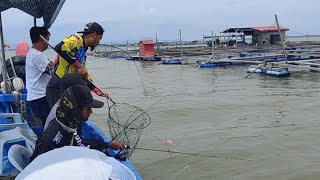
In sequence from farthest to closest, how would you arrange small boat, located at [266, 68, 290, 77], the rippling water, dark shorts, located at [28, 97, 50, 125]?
small boat, located at [266, 68, 290, 77], the rippling water, dark shorts, located at [28, 97, 50, 125]

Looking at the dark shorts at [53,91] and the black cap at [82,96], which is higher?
the black cap at [82,96]

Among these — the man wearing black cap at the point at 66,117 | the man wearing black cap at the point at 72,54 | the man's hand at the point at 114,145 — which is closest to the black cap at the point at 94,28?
the man wearing black cap at the point at 72,54

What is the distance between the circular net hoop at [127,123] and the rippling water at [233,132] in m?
1.43

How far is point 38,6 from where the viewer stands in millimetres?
5715

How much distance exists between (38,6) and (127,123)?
2.35m

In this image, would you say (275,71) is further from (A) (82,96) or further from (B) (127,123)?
(A) (82,96)

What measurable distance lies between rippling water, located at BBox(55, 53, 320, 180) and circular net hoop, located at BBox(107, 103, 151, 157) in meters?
1.43

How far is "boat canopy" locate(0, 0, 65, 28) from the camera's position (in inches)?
205

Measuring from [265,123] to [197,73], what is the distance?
1596 cm

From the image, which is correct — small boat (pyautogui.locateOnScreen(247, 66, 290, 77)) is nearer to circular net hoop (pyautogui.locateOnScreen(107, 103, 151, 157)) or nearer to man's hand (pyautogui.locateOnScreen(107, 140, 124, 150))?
circular net hoop (pyautogui.locateOnScreen(107, 103, 151, 157))

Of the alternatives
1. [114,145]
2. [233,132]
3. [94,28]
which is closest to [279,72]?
[233,132]

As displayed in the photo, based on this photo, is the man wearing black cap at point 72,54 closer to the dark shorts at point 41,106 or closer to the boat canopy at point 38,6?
the dark shorts at point 41,106

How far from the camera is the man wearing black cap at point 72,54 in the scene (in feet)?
15.0

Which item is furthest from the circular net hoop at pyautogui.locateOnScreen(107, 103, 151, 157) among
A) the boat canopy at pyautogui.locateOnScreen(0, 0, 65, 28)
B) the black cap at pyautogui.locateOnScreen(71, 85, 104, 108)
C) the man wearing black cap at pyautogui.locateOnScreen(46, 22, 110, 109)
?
the black cap at pyautogui.locateOnScreen(71, 85, 104, 108)
